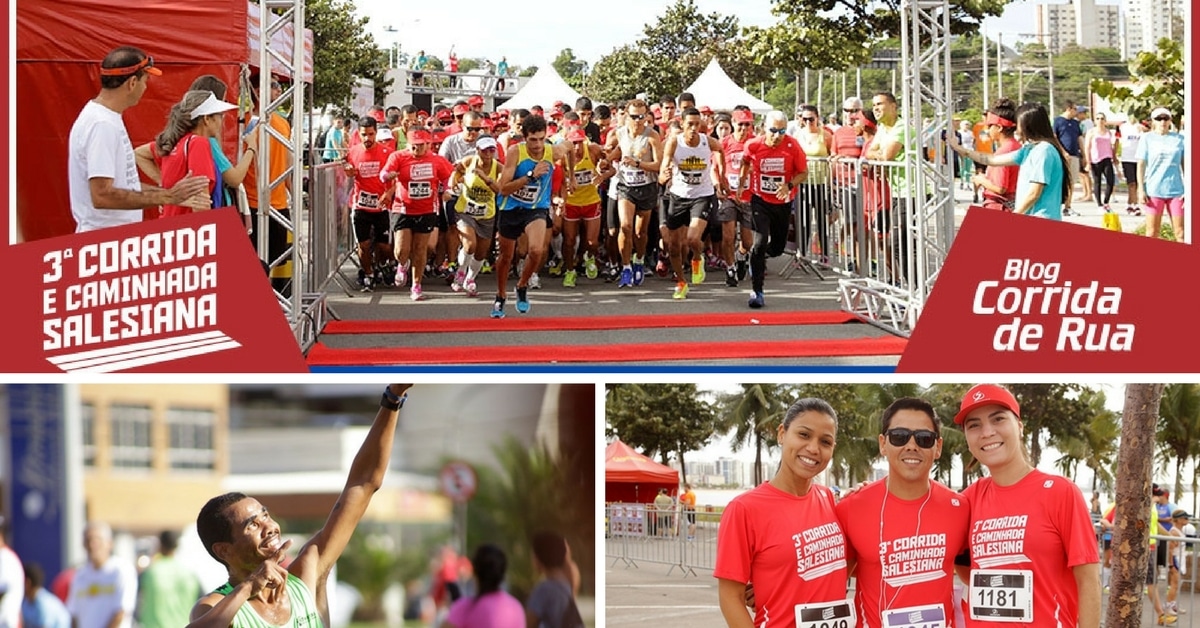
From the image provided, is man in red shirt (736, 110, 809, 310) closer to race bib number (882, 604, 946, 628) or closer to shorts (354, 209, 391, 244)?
shorts (354, 209, 391, 244)

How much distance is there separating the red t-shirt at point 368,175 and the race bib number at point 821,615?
905 centimetres

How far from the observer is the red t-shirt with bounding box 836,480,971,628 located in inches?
160

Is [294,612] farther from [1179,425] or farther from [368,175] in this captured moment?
[1179,425]

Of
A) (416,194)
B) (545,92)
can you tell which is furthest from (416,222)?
(545,92)

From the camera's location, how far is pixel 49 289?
6.45 metres

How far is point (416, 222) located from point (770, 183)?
3.04 meters

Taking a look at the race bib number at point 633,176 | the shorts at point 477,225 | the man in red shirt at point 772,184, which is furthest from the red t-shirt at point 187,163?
the race bib number at point 633,176

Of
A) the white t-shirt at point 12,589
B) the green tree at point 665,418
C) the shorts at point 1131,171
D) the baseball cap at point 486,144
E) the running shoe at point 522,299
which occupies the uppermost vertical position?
the shorts at point 1131,171

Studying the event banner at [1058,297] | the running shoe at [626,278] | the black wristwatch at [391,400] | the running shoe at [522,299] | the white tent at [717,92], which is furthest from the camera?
the white tent at [717,92]

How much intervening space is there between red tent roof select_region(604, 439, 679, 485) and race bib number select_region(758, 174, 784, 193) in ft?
7.76

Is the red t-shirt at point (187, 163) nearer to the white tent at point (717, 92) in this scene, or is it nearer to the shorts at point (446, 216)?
the shorts at point (446, 216)

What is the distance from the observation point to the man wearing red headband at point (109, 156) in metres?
6.58

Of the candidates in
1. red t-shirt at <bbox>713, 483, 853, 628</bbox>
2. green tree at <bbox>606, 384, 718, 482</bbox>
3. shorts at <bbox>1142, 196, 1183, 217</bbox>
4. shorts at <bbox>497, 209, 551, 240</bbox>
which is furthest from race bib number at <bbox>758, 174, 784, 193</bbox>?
red t-shirt at <bbox>713, 483, 853, 628</bbox>

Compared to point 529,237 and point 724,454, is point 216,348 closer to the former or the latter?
point 724,454
